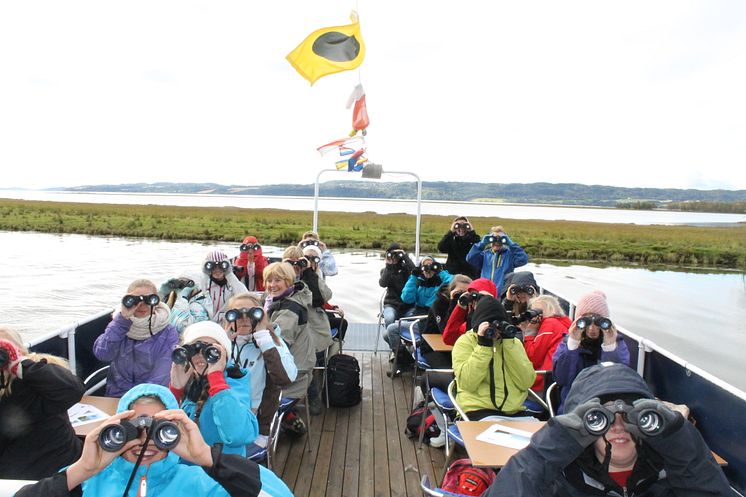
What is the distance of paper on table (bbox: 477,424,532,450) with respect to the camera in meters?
2.29

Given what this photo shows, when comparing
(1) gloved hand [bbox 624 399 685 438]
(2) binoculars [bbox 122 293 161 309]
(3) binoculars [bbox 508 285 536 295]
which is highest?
(1) gloved hand [bbox 624 399 685 438]

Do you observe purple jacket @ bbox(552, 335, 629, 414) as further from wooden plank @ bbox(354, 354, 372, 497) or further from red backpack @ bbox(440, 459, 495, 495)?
wooden plank @ bbox(354, 354, 372, 497)

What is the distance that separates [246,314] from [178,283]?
5.24 feet

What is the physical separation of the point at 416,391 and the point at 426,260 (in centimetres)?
136

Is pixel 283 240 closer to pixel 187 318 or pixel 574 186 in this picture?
pixel 187 318

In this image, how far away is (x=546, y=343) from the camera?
3629 mm

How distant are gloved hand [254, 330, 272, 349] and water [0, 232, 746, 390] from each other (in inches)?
72.0

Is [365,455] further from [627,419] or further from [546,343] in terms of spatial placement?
[627,419]

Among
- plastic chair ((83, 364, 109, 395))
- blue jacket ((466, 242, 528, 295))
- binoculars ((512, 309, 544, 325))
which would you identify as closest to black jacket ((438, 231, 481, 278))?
blue jacket ((466, 242, 528, 295))

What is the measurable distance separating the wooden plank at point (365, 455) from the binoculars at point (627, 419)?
203 centimetres

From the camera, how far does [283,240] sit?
26.9 m

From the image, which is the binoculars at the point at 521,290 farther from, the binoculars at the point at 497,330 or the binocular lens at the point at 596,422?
the binocular lens at the point at 596,422

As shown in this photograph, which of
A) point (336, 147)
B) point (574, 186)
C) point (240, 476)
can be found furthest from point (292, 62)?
point (574, 186)

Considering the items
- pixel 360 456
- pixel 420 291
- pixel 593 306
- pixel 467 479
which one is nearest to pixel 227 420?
pixel 467 479
